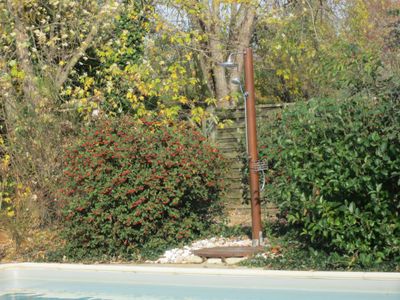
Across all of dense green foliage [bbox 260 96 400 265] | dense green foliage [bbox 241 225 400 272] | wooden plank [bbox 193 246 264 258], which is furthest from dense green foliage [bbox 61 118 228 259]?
dense green foliage [bbox 260 96 400 265]

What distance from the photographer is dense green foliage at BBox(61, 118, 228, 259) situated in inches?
397

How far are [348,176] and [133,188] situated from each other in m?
3.11

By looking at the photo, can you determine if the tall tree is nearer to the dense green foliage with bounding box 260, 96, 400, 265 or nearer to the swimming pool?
the dense green foliage with bounding box 260, 96, 400, 265

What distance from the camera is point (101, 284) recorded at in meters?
8.94

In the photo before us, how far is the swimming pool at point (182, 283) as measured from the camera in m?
7.50

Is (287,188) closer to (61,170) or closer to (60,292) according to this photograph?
(60,292)

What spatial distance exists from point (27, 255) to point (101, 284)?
8.71 feet

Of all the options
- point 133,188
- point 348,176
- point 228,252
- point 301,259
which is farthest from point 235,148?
point 348,176

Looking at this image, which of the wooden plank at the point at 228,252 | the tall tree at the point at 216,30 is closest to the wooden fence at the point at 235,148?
the tall tree at the point at 216,30

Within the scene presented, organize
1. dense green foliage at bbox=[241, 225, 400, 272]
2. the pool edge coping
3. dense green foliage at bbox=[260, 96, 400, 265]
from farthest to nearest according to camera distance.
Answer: dense green foliage at bbox=[241, 225, 400, 272] → dense green foliage at bbox=[260, 96, 400, 265] → the pool edge coping

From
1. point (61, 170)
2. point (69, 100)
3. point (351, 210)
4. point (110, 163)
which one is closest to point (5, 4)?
point (69, 100)

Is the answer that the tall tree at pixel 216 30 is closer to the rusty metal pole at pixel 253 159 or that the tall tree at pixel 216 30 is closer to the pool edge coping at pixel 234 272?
the rusty metal pole at pixel 253 159

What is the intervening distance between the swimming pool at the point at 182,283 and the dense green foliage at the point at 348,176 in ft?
3.08

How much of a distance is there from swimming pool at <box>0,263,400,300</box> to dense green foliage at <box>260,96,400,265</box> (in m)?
0.94
